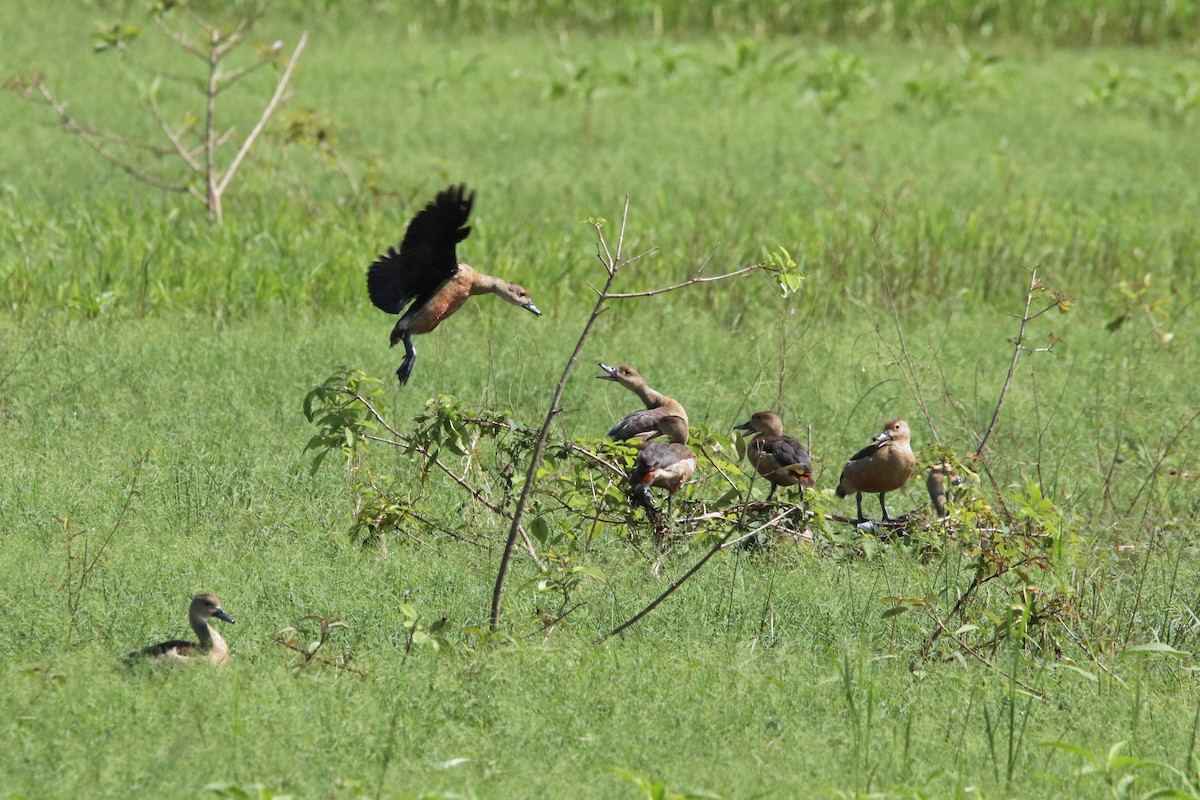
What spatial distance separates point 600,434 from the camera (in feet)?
26.1

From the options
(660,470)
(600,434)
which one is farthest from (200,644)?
(600,434)

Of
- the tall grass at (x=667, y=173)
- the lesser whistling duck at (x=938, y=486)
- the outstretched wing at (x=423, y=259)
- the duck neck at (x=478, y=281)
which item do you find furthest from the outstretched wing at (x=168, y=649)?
the tall grass at (x=667, y=173)

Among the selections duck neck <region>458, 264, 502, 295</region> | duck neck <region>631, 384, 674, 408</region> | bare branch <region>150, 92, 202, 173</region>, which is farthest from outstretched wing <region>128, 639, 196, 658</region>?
bare branch <region>150, 92, 202, 173</region>

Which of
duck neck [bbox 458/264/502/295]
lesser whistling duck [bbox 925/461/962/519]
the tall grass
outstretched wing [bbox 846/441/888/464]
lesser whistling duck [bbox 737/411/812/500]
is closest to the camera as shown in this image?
duck neck [bbox 458/264/502/295]

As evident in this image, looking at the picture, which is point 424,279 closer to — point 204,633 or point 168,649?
point 204,633

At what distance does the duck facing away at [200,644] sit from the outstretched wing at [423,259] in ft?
4.46

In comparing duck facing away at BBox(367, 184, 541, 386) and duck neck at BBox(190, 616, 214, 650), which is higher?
duck facing away at BBox(367, 184, 541, 386)

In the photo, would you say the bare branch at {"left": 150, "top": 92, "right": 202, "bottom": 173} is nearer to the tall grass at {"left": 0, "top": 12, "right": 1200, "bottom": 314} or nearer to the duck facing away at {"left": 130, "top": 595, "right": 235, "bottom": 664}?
the tall grass at {"left": 0, "top": 12, "right": 1200, "bottom": 314}

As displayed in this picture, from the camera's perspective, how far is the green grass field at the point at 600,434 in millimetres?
4770

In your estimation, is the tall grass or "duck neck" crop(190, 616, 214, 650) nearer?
"duck neck" crop(190, 616, 214, 650)

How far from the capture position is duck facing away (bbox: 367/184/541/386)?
5438 millimetres

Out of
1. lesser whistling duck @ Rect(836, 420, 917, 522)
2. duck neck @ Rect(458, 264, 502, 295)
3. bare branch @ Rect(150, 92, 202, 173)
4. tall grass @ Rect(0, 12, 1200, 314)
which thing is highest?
duck neck @ Rect(458, 264, 502, 295)

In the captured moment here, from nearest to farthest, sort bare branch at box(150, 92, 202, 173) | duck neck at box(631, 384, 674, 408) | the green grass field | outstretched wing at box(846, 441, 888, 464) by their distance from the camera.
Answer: the green grass field → outstretched wing at box(846, 441, 888, 464) → duck neck at box(631, 384, 674, 408) → bare branch at box(150, 92, 202, 173)

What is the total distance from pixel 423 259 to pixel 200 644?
1.58 meters
